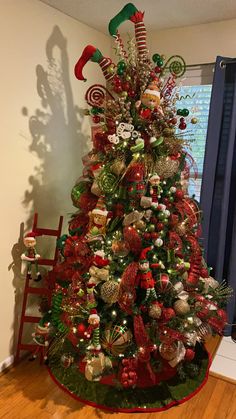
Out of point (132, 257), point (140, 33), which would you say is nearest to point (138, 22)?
point (140, 33)

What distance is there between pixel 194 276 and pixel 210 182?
29.9 inches

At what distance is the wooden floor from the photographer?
68.8 inches

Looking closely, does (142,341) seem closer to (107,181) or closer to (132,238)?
(132,238)

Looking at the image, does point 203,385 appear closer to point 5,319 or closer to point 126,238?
point 126,238

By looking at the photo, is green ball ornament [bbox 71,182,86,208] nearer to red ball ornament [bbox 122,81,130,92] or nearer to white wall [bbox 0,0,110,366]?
white wall [bbox 0,0,110,366]

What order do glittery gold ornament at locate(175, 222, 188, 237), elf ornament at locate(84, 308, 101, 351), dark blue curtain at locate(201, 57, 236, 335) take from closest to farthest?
1. elf ornament at locate(84, 308, 101, 351)
2. glittery gold ornament at locate(175, 222, 188, 237)
3. dark blue curtain at locate(201, 57, 236, 335)

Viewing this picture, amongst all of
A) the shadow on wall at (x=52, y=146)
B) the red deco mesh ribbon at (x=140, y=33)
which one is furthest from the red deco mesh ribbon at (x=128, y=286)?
the red deco mesh ribbon at (x=140, y=33)

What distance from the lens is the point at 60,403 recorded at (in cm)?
181

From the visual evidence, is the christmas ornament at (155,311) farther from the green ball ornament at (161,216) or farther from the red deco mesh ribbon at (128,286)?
the green ball ornament at (161,216)

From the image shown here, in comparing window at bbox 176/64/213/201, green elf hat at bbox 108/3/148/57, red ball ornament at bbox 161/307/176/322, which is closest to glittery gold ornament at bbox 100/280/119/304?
red ball ornament at bbox 161/307/176/322

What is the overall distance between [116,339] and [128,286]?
297 mm

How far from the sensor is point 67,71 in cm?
229

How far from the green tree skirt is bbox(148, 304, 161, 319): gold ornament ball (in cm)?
49

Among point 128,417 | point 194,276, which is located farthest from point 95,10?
point 128,417
